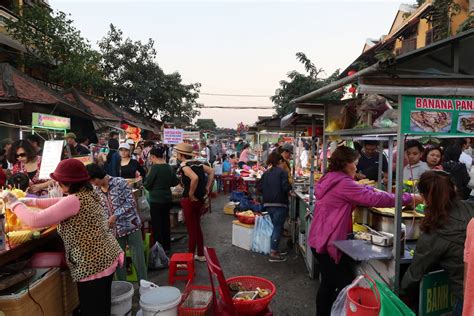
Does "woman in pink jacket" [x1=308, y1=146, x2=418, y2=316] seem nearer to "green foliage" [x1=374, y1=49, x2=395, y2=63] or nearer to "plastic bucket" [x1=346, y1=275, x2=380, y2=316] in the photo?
"plastic bucket" [x1=346, y1=275, x2=380, y2=316]

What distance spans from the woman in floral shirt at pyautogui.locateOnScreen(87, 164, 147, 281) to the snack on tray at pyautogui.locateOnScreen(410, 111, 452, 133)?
344 centimetres

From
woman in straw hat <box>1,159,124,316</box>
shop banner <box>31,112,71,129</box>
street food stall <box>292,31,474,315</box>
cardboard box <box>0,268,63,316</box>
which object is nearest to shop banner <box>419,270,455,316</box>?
street food stall <box>292,31,474,315</box>

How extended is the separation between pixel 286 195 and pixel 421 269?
3.49 m

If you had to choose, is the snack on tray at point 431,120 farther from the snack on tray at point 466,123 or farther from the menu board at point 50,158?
the menu board at point 50,158

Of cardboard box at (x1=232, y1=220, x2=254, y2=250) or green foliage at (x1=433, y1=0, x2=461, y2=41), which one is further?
green foliage at (x1=433, y1=0, x2=461, y2=41)

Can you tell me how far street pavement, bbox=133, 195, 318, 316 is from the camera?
177 inches

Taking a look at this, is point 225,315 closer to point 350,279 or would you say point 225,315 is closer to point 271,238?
point 350,279

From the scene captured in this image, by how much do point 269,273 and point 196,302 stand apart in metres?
2.01

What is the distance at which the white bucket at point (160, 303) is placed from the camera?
332 cm

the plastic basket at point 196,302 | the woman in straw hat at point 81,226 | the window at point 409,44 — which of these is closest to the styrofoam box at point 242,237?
the plastic basket at point 196,302

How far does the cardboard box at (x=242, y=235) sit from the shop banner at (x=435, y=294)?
13.3ft

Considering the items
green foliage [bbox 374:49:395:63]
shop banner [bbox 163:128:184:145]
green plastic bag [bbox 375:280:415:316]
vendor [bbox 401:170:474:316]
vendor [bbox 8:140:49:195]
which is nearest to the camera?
green plastic bag [bbox 375:280:415:316]

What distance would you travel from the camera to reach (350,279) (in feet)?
11.2

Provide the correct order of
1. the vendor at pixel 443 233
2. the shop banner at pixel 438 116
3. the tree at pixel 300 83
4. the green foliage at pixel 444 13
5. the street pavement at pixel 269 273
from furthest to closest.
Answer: the tree at pixel 300 83 → the green foliage at pixel 444 13 → the street pavement at pixel 269 273 → the shop banner at pixel 438 116 → the vendor at pixel 443 233
